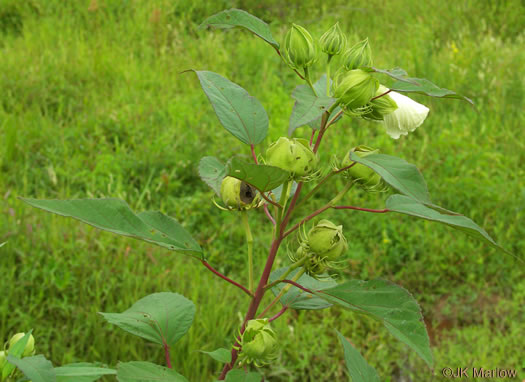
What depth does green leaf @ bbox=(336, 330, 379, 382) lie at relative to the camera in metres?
0.75

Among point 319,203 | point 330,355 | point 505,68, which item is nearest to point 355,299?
point 330,355

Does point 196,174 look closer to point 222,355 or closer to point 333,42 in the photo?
point 222,355

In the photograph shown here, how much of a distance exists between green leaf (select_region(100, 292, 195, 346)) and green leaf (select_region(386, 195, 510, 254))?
1.25 feet

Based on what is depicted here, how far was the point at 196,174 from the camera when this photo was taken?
108 inches

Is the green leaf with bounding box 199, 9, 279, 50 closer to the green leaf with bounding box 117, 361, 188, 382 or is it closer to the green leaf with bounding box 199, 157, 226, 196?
the green leaf with bounding box 199, 157, 226, 196

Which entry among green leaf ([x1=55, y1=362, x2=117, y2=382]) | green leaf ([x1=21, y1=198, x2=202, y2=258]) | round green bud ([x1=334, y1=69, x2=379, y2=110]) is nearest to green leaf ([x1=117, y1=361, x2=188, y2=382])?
green leaf ([x1=55, y1=362, x2=117, y2=382])

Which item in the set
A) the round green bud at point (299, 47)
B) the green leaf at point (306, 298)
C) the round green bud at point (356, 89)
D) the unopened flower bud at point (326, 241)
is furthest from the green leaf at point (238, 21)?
the green leaf at point (306, 298)

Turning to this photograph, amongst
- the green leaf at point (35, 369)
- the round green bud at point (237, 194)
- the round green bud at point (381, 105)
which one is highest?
the round green bud at point (381, 105)

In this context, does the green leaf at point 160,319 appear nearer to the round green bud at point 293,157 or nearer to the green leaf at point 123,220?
the green leaf at point 123,220

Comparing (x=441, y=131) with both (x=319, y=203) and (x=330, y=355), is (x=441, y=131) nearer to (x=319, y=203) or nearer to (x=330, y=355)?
(x=319, y=203)

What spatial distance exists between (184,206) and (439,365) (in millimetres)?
1246

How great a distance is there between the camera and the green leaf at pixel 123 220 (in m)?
0.59

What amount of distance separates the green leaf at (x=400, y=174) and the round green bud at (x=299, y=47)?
16 cm

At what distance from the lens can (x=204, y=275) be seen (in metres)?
2.19
